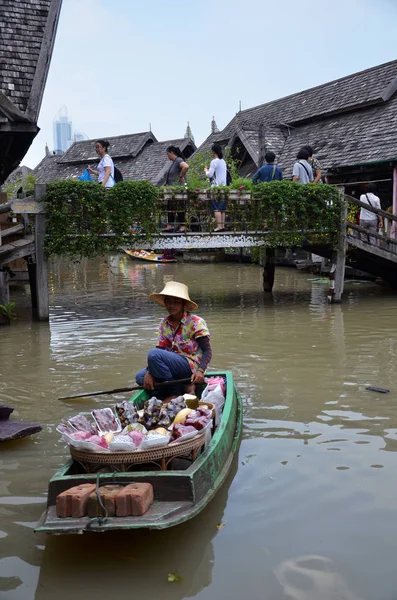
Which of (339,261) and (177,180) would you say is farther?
(339,261)

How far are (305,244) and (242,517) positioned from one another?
978 centimetres

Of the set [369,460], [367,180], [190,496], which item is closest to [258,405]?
[369,460]

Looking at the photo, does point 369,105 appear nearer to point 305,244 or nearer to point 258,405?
point 305,244

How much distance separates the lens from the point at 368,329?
10.8 m

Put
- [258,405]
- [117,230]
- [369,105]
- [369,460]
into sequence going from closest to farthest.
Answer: [369,460] → [258,405] → [117,230] → [369,105]

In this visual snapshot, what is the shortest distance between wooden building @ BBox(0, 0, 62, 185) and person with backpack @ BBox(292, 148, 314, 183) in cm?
520

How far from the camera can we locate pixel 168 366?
5.91m

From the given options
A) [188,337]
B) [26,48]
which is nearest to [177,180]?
[26,48]

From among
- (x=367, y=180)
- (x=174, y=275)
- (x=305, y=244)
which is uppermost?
(x=367, y=180)

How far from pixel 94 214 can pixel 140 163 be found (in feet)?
81.7

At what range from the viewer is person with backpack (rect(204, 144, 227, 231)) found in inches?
500

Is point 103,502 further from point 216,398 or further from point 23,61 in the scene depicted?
point 23,61

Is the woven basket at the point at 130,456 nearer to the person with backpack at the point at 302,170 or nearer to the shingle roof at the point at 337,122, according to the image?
the person with backpack at the point at 302,170

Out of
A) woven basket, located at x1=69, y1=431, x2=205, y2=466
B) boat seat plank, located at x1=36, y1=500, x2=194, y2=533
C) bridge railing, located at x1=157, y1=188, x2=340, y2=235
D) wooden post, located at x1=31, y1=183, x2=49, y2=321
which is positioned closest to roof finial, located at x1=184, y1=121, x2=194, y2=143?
bridge railing, located at x1=157, y1=188, x2=340, y2=235
